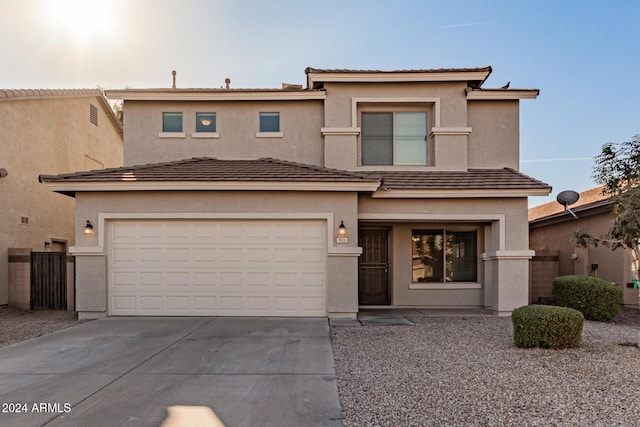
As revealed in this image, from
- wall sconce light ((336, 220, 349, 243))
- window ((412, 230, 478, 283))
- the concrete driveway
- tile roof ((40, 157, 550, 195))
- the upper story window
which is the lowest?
the concrete driveway

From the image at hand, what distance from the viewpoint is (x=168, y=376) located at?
5.49m

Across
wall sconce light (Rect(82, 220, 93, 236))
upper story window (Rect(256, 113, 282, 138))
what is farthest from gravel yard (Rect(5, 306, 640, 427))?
upper story window (Rect(256, 113, 282, 138))

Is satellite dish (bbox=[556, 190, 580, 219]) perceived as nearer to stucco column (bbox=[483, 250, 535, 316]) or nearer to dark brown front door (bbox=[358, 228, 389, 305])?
stucco column (bbox=[483, 250, 535, 316])

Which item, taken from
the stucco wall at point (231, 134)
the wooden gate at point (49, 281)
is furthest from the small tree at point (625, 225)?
the wooden gate at point (49, 281)

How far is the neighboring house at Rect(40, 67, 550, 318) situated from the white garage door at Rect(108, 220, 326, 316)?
3cm

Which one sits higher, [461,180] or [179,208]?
[461,180]

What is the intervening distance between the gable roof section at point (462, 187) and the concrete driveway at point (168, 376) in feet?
12.8

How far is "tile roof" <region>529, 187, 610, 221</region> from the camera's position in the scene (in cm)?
1366

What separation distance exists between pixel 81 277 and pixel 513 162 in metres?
12.1

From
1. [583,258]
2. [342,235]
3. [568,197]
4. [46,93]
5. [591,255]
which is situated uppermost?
[46,93]

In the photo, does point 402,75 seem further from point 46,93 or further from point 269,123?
point 46,93

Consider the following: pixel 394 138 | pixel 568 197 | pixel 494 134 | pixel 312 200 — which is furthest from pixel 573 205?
pixel 312 200

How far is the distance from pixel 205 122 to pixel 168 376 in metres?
8.37

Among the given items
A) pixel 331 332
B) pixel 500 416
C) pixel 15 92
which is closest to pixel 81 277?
pixel 331 332
